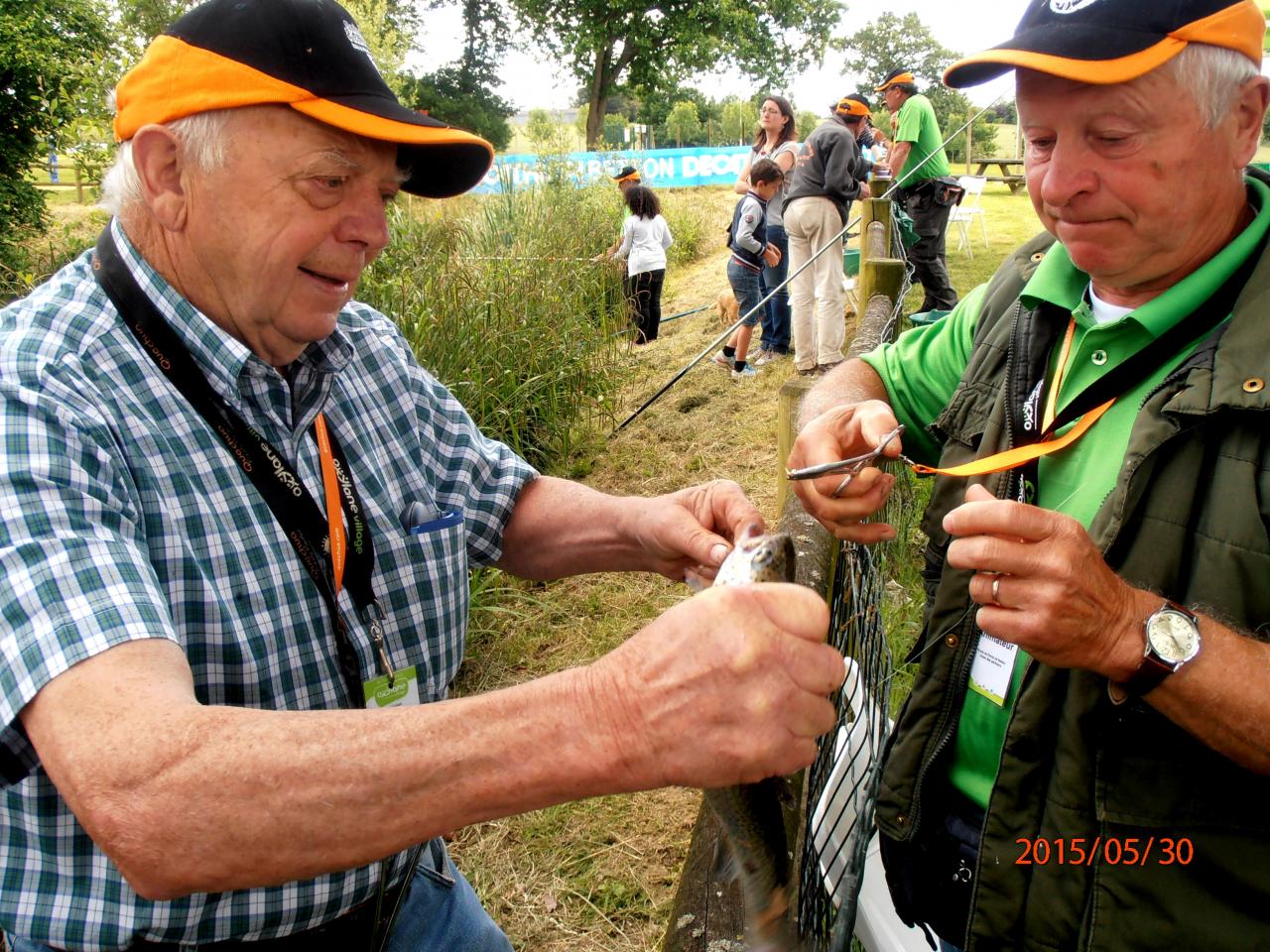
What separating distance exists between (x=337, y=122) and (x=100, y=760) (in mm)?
1205

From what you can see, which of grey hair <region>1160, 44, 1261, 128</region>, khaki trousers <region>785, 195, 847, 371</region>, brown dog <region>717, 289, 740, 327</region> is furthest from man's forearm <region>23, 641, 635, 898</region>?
brown dog <region>717, 289, 740, 327</region>

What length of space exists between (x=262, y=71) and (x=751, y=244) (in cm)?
924

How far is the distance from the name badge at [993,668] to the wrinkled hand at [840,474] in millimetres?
364

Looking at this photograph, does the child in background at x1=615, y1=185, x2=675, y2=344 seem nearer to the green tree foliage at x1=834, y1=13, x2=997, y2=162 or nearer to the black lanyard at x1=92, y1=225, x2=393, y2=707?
the black lanyard at x1=92, y1=225, x2=393, y2=707

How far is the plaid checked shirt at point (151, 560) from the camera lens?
124cm

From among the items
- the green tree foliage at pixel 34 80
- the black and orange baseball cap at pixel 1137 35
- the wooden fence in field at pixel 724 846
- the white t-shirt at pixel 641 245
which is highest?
the green tree foliage at pixel 34 80

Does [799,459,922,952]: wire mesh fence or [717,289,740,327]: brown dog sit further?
[717,289,740,327]: brown dog

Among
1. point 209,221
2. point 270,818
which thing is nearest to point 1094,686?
point 270,818

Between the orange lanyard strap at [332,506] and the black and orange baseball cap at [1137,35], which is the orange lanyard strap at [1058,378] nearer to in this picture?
the black and orange baseball cap at [1137,35]

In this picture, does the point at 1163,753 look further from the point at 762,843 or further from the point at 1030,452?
the point at 762,843

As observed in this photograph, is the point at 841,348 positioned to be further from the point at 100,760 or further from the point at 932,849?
the point at 100,760

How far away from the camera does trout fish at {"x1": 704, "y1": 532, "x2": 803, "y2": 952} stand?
1.62m

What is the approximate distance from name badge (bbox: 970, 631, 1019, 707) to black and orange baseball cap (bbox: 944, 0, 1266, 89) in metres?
1.26

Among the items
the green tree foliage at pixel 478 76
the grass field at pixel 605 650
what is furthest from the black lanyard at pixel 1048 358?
the green tree foliage at pixel 478 76
